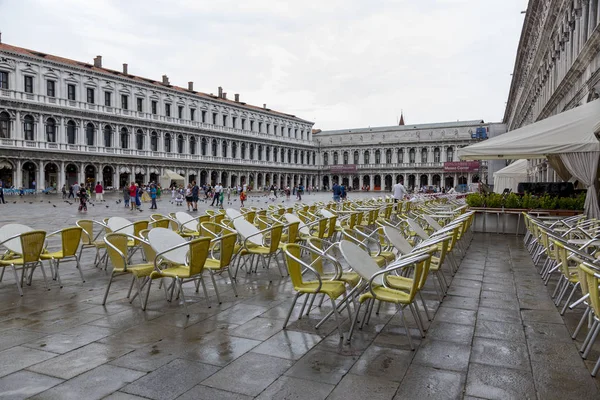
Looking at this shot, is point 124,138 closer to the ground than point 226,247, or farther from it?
farther from it

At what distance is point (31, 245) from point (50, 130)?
39.9 metres

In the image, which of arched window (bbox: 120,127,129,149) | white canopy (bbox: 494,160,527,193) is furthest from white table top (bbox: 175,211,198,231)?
arched window (bbox: 120,127,129,149)

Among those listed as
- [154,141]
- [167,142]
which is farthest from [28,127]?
[167,142]

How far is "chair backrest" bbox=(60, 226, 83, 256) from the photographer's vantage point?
581 cm

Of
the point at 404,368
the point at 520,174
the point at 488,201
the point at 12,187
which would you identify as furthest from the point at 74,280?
the point at 12,187

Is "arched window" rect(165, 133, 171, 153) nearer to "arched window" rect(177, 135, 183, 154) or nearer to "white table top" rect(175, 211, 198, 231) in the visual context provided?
"arched window" rect(177, 135, 183, 154)

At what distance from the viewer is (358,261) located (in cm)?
393

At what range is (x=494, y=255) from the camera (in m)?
8.37

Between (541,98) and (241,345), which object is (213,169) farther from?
(241,345)

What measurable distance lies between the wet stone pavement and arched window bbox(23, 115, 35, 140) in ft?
127

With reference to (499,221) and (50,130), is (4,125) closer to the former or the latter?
(50,130)

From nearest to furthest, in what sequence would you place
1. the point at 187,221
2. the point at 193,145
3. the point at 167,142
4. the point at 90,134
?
the point at 187,221 → the point at 90,134 → the point at 167,142 → the point at 193,145

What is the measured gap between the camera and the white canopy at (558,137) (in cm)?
748

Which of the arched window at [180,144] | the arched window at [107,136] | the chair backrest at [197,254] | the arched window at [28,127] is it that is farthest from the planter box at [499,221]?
the arched window at [180,144]
